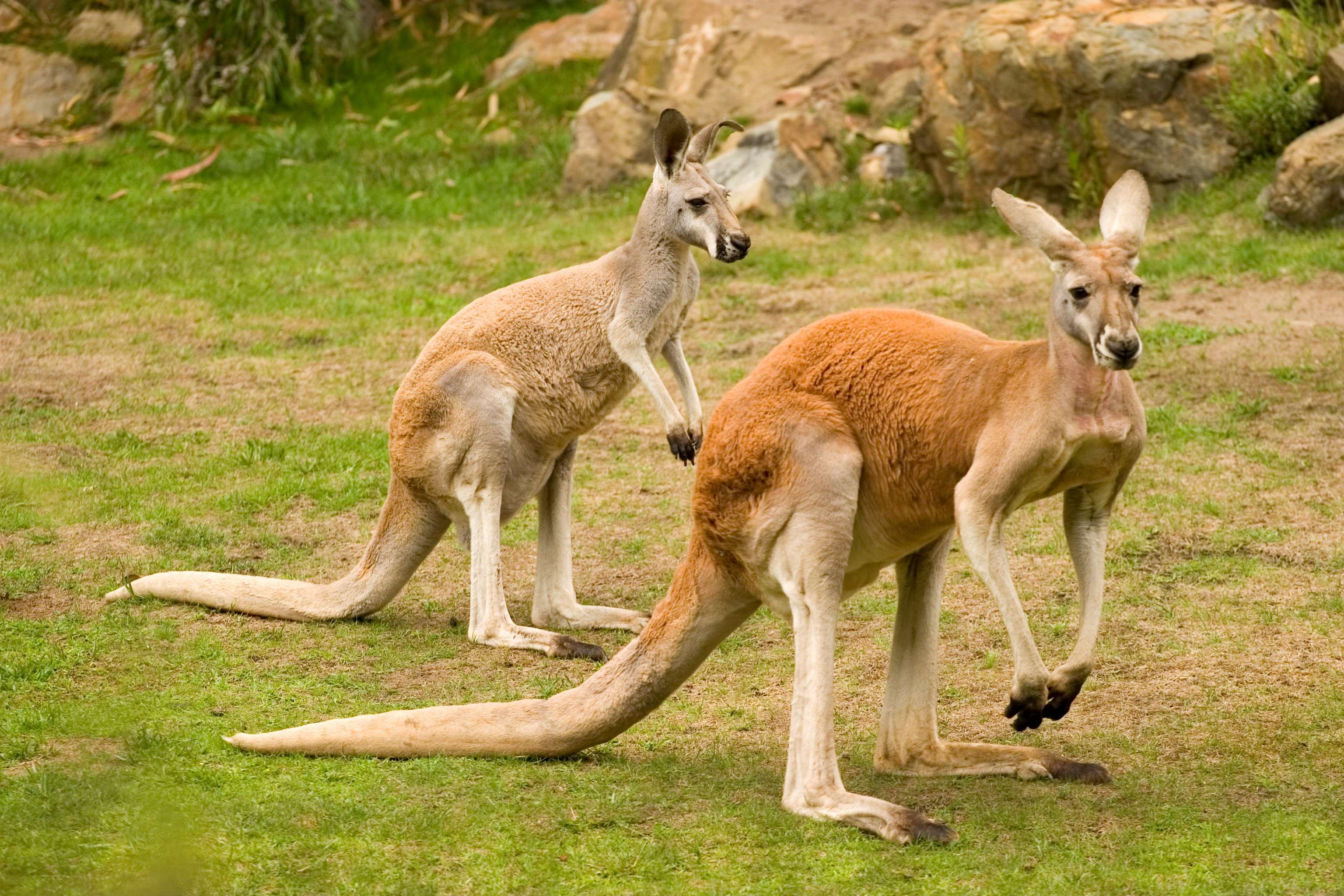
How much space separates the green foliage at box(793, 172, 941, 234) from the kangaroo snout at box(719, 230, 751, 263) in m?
4.68

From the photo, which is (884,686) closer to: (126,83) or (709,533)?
(709,533)

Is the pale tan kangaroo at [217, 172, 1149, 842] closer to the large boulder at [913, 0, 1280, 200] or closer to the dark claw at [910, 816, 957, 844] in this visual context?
the dark claw at [910, 816, 957, 844]

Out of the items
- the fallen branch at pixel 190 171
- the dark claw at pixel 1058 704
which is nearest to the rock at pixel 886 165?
the fallen branch at pixel 190 171

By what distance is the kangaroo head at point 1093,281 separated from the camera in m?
3.50

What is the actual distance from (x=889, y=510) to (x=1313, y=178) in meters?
5.87

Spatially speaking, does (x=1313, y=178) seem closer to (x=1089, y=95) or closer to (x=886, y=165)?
(x=1089, y=95)

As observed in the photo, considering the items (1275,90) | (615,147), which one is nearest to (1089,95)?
(1275,90)

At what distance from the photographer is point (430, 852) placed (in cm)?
369

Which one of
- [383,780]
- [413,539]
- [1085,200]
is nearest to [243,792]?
[383,780]

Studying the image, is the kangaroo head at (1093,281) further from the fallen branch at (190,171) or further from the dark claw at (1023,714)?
the fallen branch at (190,171)

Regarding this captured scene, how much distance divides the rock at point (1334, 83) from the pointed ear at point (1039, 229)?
6.10m

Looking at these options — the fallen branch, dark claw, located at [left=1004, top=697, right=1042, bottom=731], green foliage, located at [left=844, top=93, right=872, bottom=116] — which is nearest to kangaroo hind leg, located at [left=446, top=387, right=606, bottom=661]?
dark claw, located at [left=1004, top=697, right=1042, bottom=731]

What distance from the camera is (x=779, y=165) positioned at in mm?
10656

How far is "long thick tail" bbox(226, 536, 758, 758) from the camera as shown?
4.09 m
